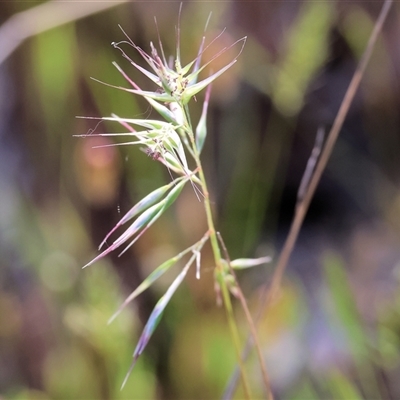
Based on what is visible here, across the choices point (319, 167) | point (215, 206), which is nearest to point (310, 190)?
point (319, 167)

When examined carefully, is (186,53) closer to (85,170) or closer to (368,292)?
(85,170)

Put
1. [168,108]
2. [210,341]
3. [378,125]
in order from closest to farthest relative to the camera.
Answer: [168,108], [210,341], [378,125]

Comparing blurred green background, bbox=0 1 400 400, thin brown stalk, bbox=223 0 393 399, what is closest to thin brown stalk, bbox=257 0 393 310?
thin brown stalk, bbox=223 0 393 399

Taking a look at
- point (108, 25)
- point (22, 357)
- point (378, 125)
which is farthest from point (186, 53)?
point (22, 357)

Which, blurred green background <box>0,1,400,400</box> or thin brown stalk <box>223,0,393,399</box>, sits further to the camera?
blurred green background <box>0,1,400,400</box>

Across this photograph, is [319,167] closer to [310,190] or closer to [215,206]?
[310,190]

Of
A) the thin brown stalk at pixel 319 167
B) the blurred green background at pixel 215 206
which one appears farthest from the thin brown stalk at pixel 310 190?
the blurred green background at pixel 215 206

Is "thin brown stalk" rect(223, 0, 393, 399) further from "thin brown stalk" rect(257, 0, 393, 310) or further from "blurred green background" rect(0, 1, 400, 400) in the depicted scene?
"blurred green background" rect(0, 1, 400, 400)

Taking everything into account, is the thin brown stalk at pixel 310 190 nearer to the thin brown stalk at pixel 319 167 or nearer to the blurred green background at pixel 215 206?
the thin brown stalk at pixel 319 167
